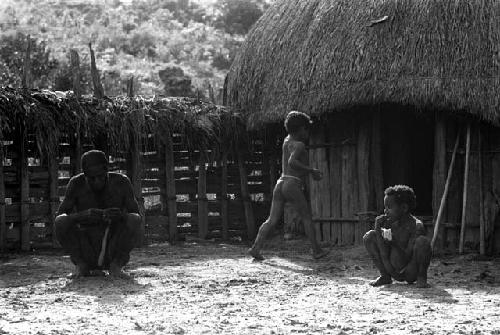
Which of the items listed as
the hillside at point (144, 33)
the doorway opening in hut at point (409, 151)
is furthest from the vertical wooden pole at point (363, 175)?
the hillside at point (144, 33)

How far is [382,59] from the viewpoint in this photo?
1053 cm

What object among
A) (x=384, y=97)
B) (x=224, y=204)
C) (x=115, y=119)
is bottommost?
(x=224, y=204)

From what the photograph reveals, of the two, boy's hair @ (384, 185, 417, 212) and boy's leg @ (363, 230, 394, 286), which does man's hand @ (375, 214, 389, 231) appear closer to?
boy's leg @ (363, 230, 394, 286)

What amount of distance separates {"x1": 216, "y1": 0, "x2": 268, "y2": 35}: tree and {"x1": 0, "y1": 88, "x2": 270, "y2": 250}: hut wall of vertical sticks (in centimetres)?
3295

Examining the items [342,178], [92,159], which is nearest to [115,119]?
[342,178]

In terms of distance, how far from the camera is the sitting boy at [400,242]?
703 cm

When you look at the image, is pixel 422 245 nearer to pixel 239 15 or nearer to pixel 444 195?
pixel 444 195

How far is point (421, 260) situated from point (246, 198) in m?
5.75

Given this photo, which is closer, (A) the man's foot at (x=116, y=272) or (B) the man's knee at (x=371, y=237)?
(B) the man's knee at (x=371, y=237)

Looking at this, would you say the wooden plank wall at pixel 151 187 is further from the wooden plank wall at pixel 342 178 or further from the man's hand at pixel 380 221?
the man's hand at pixel 380 221

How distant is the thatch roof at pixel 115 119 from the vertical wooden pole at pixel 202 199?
0.28m

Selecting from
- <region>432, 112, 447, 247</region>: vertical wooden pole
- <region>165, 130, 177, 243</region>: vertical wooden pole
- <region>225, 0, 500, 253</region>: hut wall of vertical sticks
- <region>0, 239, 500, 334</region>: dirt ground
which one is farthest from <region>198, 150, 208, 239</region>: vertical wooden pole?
<region>432, 112, 447, 247</region>: vertical wooden pole

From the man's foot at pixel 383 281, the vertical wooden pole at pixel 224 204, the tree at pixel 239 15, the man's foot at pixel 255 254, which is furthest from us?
the tree at pixel 239 15

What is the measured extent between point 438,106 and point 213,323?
5.52 metres
